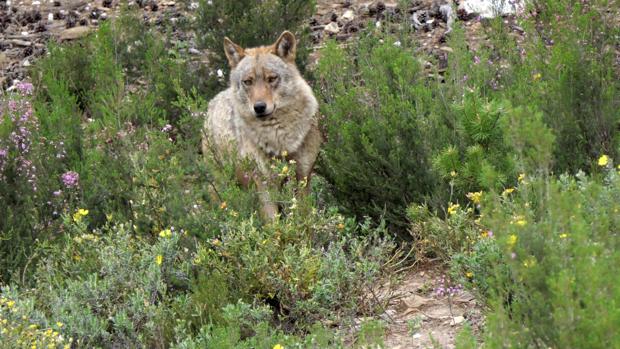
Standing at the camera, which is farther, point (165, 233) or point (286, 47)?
point (286, 47)

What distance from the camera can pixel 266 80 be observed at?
8.14 metres

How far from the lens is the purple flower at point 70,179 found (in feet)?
23.2

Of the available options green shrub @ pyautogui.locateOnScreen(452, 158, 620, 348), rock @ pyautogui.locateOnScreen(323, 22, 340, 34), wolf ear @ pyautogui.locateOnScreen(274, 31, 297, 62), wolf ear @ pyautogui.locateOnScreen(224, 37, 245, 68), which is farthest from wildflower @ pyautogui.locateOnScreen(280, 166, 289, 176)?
rock @ pyautogui.locateOnScreen(323, 22, 340, 34)

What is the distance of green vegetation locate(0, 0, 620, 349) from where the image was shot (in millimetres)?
4188

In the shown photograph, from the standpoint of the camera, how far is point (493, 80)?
8.02 meters

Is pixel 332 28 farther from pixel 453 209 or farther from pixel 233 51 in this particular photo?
pixel 453 209

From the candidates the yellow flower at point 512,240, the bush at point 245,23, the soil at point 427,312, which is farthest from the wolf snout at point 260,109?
the yellow flower at point 512,240

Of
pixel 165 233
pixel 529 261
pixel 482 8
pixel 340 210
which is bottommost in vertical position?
pixel 482 8

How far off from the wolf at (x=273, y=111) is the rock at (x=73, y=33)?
5.28 m

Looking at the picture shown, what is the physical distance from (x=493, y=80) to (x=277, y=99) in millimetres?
1641

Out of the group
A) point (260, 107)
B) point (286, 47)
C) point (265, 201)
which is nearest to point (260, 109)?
point (260, 107)

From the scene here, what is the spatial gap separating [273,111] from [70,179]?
174cm

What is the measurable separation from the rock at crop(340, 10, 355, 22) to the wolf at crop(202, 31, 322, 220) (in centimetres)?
418

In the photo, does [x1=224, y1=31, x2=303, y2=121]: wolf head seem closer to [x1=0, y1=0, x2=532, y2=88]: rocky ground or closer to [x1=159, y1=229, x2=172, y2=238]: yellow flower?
[x1=159, y1=229, x2=172, y2=238]: yellow flower
